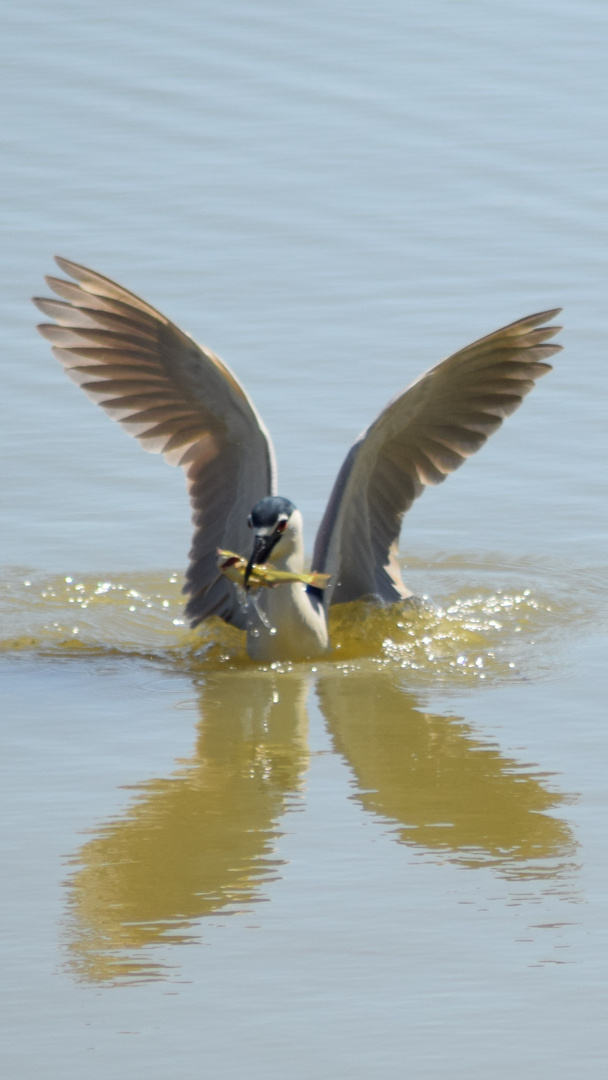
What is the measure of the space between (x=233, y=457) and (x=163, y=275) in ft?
11.4

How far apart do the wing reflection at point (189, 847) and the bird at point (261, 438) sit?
37.4 inches

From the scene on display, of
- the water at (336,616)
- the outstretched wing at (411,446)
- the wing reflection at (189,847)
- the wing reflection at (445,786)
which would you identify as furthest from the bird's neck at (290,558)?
the wing reflection at (189,847)

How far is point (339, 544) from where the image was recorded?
25.5ft

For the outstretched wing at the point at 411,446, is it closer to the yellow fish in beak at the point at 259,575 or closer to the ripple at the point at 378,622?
the ripple at the point at 378,622

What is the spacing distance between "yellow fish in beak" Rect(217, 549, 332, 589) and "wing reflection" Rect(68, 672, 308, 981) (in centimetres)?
57

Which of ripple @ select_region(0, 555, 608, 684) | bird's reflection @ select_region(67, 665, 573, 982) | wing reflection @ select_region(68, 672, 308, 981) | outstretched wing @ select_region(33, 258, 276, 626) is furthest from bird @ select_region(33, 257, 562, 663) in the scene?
wing reflection @ select_region(68, 672, 308, 981)

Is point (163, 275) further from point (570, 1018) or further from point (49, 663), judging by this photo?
point (570, 1018)

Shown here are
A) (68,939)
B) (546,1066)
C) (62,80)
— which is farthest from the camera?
(62,80)

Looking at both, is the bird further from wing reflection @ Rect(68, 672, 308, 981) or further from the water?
wing reflection @ Rect(68, 672, 308, 981)

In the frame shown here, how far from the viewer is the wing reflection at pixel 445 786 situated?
5348 millimetres

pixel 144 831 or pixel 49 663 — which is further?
pixel 49 663

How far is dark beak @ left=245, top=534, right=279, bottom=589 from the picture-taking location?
713 cm

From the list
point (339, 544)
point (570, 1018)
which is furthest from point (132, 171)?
point (570, 1018)

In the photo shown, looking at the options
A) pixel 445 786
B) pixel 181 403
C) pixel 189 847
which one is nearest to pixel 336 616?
pixel 181 403
